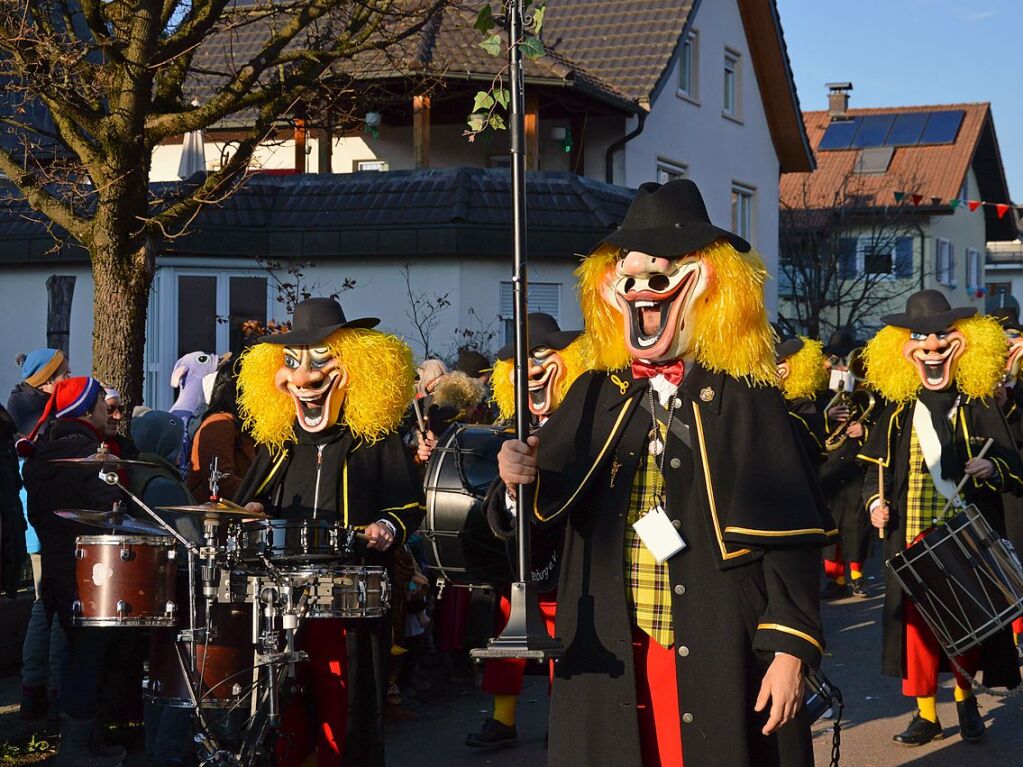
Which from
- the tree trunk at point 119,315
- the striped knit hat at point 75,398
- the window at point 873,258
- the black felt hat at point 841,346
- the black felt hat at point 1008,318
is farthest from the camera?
the window at point 873,258

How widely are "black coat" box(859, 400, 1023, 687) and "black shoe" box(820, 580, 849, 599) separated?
4.80 metres

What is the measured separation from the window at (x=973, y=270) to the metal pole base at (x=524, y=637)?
43571 mm

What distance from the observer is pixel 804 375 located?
12.1 meters

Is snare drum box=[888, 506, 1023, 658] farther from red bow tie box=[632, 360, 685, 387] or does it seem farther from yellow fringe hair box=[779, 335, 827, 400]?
yellow fringe hair box=[779, 335, 827, 400]

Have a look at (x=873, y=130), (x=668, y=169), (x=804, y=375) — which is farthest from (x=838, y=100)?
(x=804, y=375)

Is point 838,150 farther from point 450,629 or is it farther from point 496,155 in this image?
point 450,629

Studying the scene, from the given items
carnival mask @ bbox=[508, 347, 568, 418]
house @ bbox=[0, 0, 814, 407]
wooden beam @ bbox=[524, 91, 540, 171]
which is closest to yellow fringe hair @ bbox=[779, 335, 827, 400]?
carnival mask @ bbox=[508, 347, 568, 418]

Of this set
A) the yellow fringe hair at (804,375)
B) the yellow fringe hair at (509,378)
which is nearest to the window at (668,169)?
the yellow fringe hair at (804,375)

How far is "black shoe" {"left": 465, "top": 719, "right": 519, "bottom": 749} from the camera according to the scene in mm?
7141

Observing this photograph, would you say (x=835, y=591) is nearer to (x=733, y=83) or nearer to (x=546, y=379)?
(x=546, y=379)

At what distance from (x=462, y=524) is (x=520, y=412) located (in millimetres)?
2073

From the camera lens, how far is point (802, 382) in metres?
12.1

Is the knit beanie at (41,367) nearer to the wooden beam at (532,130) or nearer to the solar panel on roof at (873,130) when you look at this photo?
the wooden beam at (532,130)

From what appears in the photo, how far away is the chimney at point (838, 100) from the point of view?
146 feet
